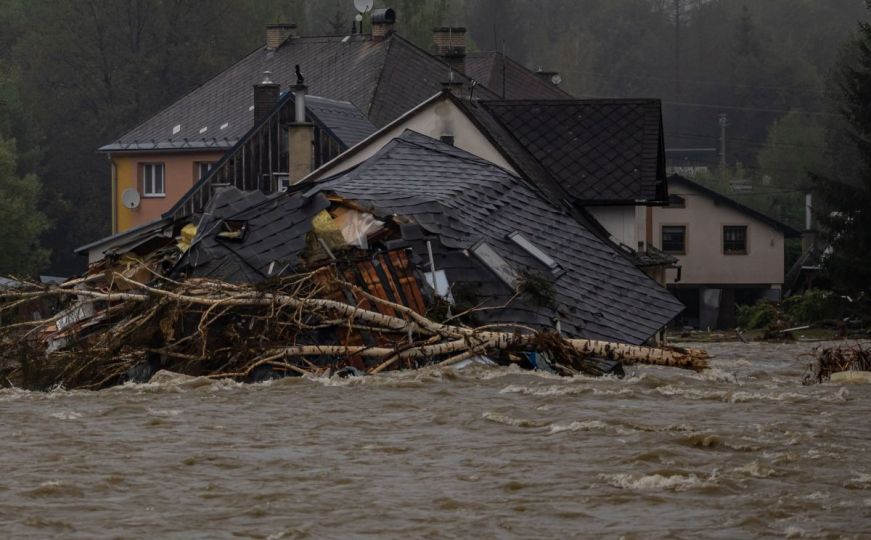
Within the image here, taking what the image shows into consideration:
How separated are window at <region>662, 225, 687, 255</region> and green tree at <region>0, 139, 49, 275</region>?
21.9 meters

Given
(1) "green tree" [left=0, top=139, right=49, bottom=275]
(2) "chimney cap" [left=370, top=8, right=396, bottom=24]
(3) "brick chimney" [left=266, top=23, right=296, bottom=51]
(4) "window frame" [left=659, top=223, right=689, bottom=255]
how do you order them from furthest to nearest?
(1) "green tree" [left=0, top=139, right=49, bottom=275], (4) "window frame" [left=659, top=223, right=689, bottom=255], (3) "brick chimney" [left=266, top=23, right=296, bottom=51], (2) "chimney cap" [left=370, top=8, right=396, bottom=24]

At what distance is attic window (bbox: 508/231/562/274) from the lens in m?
23.7

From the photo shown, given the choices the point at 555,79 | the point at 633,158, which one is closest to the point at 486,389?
the point at 633,158

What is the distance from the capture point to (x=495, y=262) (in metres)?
22.7

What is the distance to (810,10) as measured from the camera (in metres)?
117

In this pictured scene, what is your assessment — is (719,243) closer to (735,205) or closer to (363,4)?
(735,205)

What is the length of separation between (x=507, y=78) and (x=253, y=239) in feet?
121

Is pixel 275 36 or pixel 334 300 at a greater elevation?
pixel 275 36

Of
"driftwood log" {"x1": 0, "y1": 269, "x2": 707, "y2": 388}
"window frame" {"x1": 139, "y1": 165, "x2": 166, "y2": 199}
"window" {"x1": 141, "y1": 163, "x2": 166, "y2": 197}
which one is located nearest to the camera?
"driftwood log" {"x1": 0, "y1": 269, "x2": 707, "y2": 388}

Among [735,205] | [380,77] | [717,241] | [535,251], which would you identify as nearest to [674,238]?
[717,241]

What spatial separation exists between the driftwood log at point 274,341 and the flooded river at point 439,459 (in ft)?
1.26

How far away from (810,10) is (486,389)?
335 ft

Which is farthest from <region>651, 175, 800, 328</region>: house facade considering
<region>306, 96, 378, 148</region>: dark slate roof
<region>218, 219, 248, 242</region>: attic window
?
<region>218, 219, 248, 242</region>: attic window

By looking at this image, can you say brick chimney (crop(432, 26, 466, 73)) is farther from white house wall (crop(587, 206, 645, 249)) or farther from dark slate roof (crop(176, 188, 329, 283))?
dark slate roof (crop(176, 188, 329, 283))
